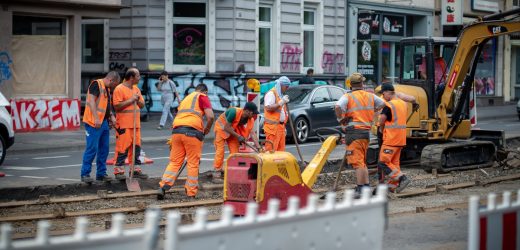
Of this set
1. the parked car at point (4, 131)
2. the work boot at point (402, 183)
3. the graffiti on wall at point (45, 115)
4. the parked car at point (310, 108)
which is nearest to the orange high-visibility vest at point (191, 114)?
the work boot at point (402, 183)

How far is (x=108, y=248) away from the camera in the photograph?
4.07 meters

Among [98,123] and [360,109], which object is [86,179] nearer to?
[98,123]

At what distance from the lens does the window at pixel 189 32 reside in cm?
3159

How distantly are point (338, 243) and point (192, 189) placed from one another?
8.41m

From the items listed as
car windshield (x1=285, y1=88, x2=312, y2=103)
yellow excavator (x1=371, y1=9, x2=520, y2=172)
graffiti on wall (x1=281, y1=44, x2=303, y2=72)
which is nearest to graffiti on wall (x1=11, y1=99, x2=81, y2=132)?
car windshield (x1=285, y1=88, x2=312, y2=103)

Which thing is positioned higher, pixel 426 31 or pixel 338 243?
pixel 426 31

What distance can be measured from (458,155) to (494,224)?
13.4 meters

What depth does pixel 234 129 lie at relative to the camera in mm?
14984

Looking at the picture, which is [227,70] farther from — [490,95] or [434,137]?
[490,95]

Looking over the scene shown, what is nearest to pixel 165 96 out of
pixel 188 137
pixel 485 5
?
pixel 188 137

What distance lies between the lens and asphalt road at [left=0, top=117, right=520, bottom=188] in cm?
1562

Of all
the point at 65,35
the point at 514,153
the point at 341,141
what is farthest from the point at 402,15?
the point at 341,141

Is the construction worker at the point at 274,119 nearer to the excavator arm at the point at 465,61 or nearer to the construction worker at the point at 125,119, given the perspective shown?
the construction worker at the point at 125,119

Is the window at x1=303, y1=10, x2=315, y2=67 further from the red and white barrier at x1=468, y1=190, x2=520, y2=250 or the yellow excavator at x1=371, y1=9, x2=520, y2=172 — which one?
the red and white barrier at x1=468, y1=190, x2=520, y2=250
